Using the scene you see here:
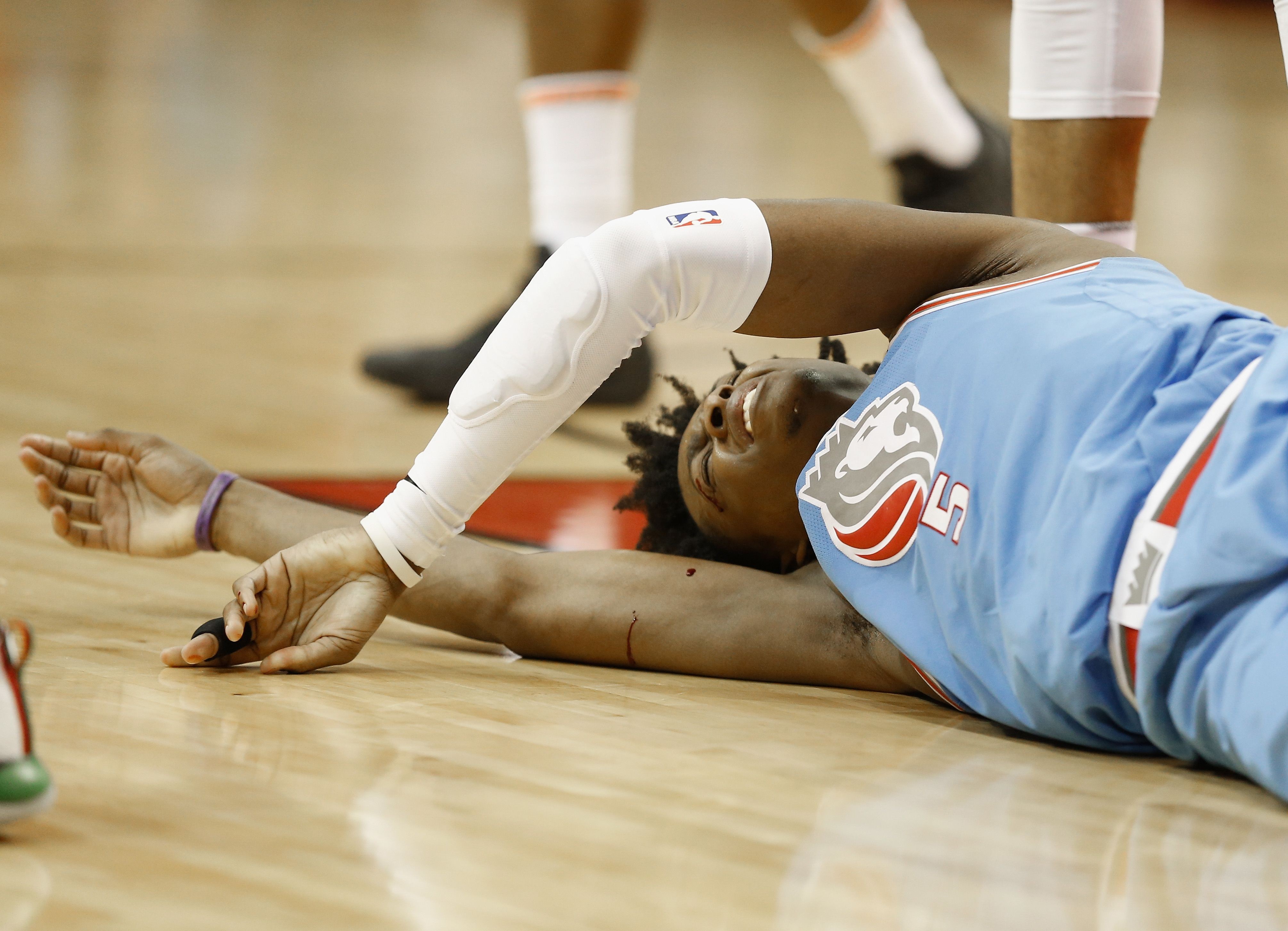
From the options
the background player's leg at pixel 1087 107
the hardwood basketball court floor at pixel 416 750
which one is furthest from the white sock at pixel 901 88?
the background player's leg at pixel 1087 107

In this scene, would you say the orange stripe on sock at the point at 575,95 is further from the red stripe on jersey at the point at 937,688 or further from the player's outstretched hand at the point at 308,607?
the red stripe on jersey at the point at 937,688

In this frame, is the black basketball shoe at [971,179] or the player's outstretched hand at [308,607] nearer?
the player's outstretched hand at [308,607]

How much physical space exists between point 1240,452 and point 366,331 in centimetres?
249

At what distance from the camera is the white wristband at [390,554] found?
1162mm

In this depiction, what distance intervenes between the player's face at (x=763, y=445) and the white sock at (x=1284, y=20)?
0.43 m

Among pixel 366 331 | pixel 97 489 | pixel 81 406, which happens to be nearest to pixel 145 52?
pixel 366 331

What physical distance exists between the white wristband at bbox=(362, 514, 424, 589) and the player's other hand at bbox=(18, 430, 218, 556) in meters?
0.25

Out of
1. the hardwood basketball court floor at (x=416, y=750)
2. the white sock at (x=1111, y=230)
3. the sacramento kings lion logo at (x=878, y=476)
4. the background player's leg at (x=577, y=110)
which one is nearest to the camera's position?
the hardwood basketball court floor at (x=416, y=750)

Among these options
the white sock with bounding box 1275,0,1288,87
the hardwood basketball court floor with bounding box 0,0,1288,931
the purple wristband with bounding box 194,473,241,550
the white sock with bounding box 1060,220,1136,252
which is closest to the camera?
the hardwood basketball court floor with bounding box 0,0,1288,931

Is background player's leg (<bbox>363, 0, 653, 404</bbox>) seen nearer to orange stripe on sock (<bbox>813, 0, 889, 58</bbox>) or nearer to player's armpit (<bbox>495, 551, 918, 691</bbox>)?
orange stripe on sock (<bbox>813, 0, 889, 58</bbox>)

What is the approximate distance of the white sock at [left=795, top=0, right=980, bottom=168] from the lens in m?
2.38

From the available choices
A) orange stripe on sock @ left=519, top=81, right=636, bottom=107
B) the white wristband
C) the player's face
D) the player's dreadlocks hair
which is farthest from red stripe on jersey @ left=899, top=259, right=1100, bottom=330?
orange stripe on sock @ left=519, top=81, right=636, bottom=107

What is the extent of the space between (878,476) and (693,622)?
211 millimetres

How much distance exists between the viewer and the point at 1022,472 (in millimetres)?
1004
